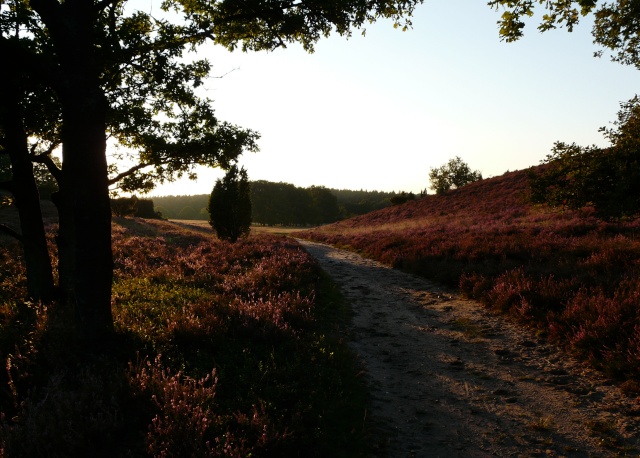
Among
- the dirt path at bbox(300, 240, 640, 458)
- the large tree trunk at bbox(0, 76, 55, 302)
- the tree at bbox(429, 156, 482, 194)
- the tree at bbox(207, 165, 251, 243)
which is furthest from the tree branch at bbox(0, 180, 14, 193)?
the tree at bbox(429, 156, 482, 194)

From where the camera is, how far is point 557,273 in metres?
9.85

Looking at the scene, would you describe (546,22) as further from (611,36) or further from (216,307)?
(216,307)

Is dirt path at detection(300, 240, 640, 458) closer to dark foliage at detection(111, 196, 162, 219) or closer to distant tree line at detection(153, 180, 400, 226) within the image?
dark foliage at detection(111, 196, 162, 219)

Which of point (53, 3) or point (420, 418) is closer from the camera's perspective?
point (420, 418)

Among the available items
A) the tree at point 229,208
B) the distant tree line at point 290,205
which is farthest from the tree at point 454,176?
the tree at point 229,208

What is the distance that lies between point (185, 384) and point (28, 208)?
5.97m

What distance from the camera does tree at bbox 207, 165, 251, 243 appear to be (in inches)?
1241

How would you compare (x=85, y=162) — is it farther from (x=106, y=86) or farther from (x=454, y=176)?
(x=454, y=176)

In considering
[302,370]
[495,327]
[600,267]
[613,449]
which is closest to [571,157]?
[600,267]

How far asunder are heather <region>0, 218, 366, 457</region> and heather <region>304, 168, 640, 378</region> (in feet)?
13.1

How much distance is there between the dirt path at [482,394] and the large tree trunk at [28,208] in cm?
675

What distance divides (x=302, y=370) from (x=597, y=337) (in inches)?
194

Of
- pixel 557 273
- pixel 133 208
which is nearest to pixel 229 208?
pixel 557 273

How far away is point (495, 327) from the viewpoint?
8.25 m
